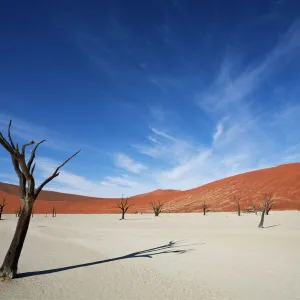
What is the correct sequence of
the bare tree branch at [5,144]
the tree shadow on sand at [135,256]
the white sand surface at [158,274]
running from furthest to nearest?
1. the tree shadow on sand at [135,256]
2. the bare tree branch at [5,144]
3. the white sand surface at [158,274]

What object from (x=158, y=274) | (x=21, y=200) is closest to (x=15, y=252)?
(x=21, y=200)

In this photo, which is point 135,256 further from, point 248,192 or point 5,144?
point 248,192

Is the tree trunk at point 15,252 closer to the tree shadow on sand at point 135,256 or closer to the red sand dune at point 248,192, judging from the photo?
the tree shadow on sand at point 135,256

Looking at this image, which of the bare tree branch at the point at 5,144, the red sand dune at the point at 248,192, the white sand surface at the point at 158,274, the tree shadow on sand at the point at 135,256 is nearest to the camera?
the white sand surface at the point at 158,274

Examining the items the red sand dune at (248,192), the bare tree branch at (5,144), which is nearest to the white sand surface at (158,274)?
the bare tree branch at (5,144)

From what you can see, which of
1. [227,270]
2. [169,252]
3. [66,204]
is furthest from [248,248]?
[66,204]

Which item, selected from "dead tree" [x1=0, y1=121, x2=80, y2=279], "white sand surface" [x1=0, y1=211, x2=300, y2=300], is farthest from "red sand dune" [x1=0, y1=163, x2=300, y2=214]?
"dead tree" [x1=0, y1=121, x2=80, y2=279]

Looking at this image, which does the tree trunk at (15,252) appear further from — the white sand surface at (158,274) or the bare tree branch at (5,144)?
the bare tree branch at (5,144)

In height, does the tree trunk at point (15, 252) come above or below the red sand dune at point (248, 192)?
below

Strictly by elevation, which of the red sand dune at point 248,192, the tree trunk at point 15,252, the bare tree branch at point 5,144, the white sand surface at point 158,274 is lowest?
the white sand surface at point 158,274

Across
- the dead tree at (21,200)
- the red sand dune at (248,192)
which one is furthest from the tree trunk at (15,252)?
the red sand dune at (248,192)

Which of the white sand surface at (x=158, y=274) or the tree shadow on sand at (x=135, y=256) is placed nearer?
the white sand surface at (x=158, y=274)

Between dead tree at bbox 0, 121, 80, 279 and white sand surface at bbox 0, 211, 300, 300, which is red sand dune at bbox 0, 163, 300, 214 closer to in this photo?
white sand surface at bbox 0, 211, 300, 300

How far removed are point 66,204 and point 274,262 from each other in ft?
391
